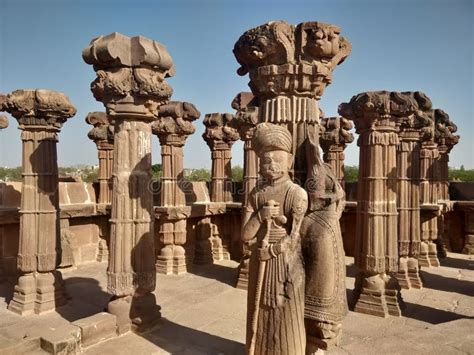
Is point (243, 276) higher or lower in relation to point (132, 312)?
lower

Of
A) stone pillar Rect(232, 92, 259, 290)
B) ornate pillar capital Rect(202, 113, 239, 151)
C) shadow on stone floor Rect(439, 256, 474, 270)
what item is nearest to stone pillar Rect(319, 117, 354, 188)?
ornate pillar capital Rect(202, 113, 239, 151)

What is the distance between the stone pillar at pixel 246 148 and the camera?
8.40 meters

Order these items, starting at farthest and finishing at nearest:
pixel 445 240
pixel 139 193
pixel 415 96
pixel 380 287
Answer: pixel 445 240 < pixel 415 96 < pixel 380 287 < pixel 139 193

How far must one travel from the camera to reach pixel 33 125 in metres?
7.05

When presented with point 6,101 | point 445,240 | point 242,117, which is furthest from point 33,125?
point 445,240

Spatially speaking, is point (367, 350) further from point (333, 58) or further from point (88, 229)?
point (88, 229)

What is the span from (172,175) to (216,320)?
5.00 m

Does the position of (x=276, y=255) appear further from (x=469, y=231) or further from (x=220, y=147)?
(x=469, y=231)

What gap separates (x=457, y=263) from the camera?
1174cm

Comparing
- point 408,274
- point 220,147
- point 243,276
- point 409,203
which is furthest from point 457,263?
point 220,147

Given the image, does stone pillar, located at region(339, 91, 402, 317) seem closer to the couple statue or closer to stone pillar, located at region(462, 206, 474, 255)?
the couple statue

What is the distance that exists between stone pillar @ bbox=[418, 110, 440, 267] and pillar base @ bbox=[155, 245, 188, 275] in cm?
702

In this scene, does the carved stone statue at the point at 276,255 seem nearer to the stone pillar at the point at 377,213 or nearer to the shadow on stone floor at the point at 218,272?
the stone pillar at the point at 377,213

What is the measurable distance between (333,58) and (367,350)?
3.81 m
